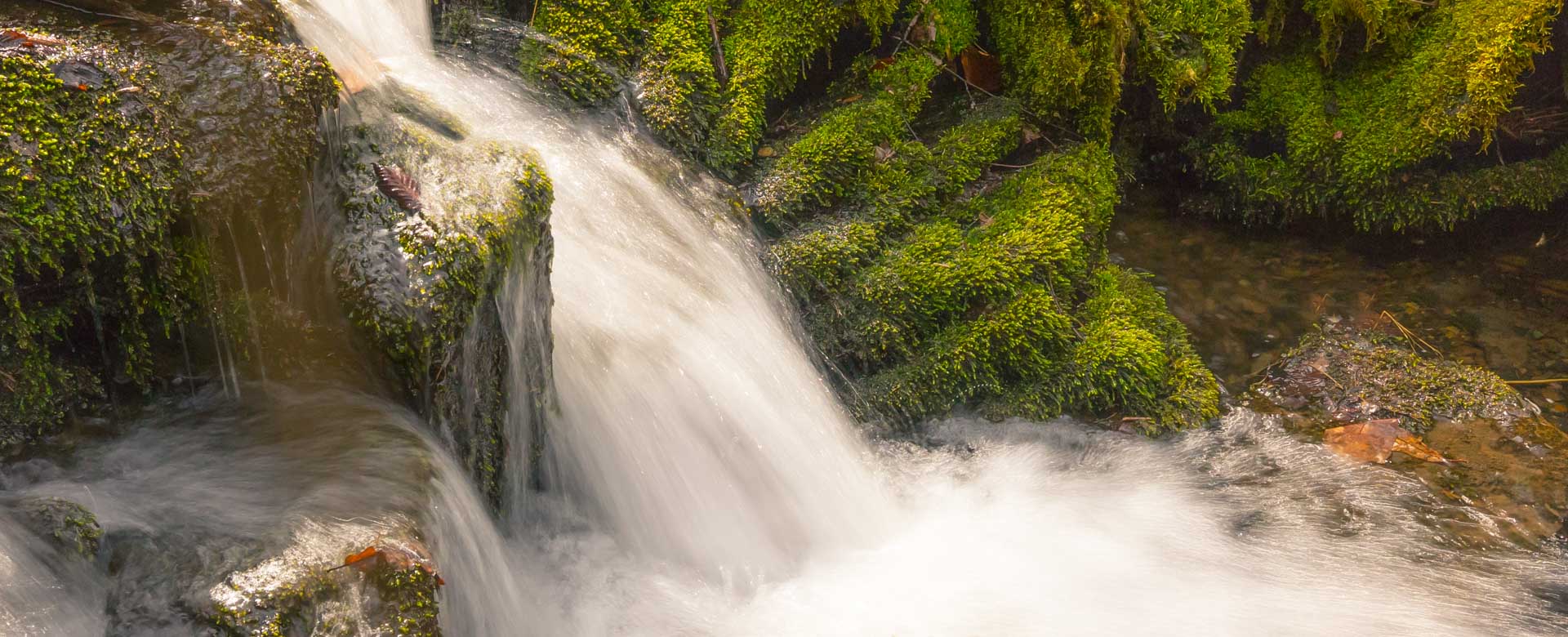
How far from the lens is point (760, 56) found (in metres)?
4.32

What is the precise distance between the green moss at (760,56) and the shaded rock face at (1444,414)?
2.59 m

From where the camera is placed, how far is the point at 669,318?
3.59 meters

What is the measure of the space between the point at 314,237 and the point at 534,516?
47.9 inches

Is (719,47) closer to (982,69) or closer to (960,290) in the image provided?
(982,69)

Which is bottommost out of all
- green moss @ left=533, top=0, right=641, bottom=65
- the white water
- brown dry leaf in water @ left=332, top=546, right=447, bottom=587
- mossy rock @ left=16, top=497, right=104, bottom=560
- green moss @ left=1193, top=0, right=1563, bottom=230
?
the white water

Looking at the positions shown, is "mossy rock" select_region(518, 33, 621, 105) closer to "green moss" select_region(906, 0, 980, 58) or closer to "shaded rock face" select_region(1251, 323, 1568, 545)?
"green moss" select_region(906, 0, 980, 58)

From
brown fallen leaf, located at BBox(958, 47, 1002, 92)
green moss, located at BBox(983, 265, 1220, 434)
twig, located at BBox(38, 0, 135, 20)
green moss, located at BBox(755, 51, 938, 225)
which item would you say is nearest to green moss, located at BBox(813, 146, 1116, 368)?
green moss, located at BBox(983, 265, 1220, 434)

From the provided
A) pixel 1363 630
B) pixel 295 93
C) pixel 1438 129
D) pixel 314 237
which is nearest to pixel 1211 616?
pixel 1363 630

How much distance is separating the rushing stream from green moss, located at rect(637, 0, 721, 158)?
22cm

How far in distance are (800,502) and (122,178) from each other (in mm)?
2381

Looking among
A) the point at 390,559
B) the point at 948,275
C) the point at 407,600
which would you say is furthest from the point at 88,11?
the point at 948,275

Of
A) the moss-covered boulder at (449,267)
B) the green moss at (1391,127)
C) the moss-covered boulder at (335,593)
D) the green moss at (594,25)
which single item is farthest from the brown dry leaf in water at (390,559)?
the green moss at (1391,127)

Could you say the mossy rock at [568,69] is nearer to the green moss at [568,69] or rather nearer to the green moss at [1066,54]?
the green moss at [568,69]

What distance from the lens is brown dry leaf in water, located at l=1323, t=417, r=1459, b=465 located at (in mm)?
3867
